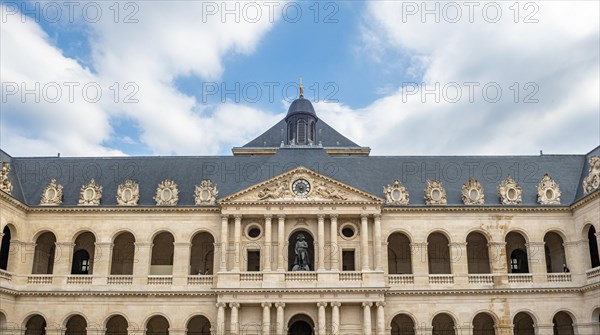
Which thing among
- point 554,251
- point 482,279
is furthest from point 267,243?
point 554,251

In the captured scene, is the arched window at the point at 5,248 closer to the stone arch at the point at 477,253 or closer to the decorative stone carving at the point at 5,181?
the decorative stone carving at the point at 5,181

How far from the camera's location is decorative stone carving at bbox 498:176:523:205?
42.1 meters

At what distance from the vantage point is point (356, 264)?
40531 mm

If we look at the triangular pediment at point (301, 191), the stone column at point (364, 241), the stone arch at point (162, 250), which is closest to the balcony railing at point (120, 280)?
the stone arch at point (162, 250)

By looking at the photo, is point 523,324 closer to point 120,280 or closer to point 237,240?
point 237,240

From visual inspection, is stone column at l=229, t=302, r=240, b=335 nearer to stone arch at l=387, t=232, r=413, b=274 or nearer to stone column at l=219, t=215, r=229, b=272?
stone column at l=219, t=215, r=229, b=272

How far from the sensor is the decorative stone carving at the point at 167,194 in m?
42.2

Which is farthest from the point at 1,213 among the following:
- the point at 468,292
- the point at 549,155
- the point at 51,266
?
the point at 549,155

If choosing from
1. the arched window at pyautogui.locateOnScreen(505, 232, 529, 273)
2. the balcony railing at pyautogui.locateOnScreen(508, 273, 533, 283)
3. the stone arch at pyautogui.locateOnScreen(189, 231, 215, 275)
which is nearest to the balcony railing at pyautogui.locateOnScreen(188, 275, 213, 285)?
the stone arch at pyautogui.locateOnScreen(189, 231, 215, 275)

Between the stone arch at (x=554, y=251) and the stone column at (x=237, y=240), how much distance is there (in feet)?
70.0

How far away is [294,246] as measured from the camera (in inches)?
1647

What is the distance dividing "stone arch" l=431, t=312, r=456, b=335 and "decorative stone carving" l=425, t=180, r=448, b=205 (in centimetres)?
772

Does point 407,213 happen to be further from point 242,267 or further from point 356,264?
point 242,267

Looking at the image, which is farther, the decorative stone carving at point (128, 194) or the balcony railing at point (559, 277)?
the decorative stone carving at point (128, 194)
